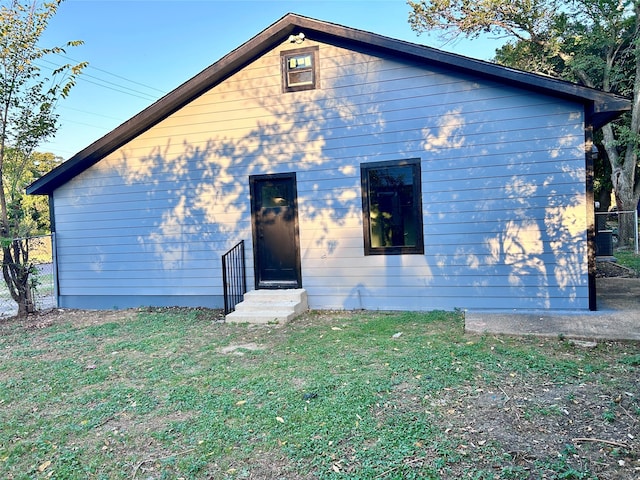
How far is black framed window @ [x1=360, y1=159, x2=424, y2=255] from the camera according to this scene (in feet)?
20.3

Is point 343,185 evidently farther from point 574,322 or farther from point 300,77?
point 574,322

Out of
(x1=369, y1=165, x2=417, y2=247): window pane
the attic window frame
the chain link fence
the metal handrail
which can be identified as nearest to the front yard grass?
(x1=369, y1=165, x2=417, y2=247): window pane

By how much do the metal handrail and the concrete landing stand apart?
394 mm

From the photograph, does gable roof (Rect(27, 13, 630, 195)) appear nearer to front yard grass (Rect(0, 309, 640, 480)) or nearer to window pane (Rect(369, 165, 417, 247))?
window pane (Rect(369, 165, 417, 247))

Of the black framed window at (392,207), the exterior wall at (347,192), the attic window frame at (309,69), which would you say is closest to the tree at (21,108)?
the exterior wall at (347,192)

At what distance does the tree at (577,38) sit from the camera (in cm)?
1307

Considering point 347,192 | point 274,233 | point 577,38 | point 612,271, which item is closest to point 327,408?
point 347,192

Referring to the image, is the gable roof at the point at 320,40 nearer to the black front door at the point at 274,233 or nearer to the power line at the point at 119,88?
the black front door at the point at 274,233

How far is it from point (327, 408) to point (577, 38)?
50.0 feet

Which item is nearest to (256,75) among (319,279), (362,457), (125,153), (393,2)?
(125,153)

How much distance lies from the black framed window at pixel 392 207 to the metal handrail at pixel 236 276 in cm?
210

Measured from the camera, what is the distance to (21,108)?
23.5 feet

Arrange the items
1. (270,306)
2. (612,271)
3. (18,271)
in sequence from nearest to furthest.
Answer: (270,306) < (18,271) < (612,271)

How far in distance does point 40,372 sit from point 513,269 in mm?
5733
